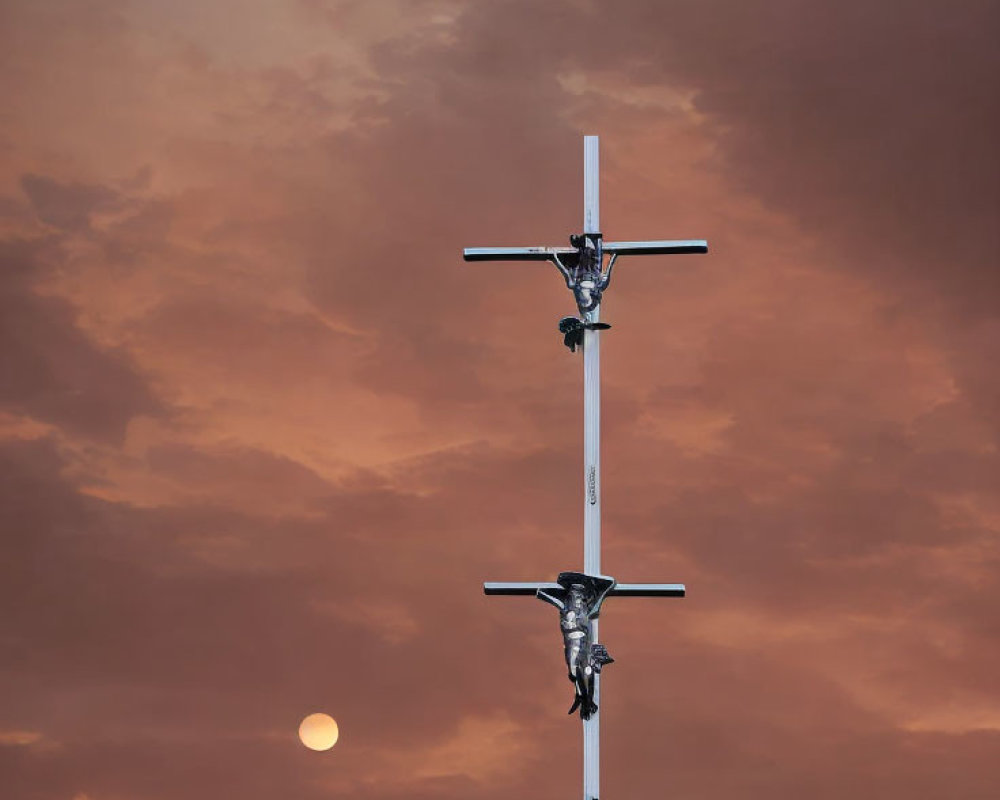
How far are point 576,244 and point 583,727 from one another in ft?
18.0

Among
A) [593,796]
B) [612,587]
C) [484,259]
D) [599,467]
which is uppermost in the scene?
[484,259]

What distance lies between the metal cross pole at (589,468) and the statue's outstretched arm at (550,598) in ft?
0.04

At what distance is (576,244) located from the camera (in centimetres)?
2412

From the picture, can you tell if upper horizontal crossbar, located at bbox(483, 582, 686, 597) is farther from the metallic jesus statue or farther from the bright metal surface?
the bright metal surface

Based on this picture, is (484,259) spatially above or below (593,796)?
above

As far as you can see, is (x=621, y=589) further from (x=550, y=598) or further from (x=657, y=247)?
(x=657, y=247)

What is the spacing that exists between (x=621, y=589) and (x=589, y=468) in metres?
1.49

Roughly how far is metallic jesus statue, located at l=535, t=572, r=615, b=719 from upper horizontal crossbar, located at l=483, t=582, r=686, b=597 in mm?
145

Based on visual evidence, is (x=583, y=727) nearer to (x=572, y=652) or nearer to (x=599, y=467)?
(x=572, y=652)

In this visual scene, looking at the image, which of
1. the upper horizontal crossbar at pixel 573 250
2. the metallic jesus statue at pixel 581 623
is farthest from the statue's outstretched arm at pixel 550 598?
the upper horizontal crossbar at pixel 573 250

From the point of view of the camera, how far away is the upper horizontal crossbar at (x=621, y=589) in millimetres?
23328

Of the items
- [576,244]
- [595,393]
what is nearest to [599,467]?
[595,393]

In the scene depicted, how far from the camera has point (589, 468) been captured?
2394 centimetres

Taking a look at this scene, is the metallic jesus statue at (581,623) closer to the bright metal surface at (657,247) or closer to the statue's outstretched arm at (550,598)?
the statue's outstretched arm at (550,598)
